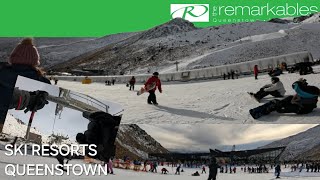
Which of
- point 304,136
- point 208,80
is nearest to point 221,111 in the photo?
point 208,80

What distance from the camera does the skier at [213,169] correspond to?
3666 mm

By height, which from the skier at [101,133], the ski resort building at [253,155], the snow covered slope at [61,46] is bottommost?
the ski resort building at [253,155]

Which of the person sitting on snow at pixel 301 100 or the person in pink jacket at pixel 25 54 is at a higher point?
the person in pink jacket at pixel 25 54

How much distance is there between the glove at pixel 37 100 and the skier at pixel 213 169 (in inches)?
36.5

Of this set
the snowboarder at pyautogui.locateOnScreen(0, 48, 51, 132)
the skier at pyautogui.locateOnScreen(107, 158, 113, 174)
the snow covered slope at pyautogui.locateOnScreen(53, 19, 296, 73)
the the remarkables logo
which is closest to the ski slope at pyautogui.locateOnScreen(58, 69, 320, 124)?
the snow covered slope at pyautogui.locateOnScreen(53, 19, 296, 73)

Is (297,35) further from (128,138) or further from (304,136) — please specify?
(128,138)

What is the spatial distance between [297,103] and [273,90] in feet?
0.46

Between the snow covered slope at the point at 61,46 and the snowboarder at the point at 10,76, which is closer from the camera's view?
the snowboarder at the point at 10,76

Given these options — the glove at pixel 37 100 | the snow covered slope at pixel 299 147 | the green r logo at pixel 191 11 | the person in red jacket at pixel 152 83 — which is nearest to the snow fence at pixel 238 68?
the person in red jacket at pixel 152 83

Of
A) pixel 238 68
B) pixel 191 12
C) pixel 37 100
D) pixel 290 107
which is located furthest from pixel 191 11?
pixel 37 100

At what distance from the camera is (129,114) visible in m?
3.66

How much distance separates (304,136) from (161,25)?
0.95 m

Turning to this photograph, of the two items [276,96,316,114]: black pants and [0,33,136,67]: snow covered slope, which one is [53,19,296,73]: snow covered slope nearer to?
[0,33,136,67]: snow covered slope

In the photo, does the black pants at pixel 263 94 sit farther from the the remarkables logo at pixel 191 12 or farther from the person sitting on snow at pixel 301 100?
the the remarkables logo at pixel 191 12
